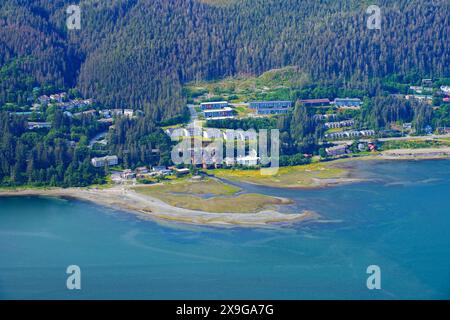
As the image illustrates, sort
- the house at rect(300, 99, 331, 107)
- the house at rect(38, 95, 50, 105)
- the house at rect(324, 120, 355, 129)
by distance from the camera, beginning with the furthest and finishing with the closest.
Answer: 1. the house at rect(300, 99, 331, 107)
2. the house at rect(38, 95, 50, 105)
3. the house at rect(324, 120, 355, 129)

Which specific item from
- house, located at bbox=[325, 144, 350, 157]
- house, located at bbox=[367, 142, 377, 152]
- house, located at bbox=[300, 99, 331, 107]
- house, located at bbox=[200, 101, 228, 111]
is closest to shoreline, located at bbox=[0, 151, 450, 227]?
house, located at bbox=[325, 144, 350, 157]

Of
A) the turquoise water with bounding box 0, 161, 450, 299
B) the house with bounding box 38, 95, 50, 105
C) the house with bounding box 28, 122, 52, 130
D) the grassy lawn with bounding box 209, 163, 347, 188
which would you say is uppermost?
the house with bounding box 38, 95, 50, 105

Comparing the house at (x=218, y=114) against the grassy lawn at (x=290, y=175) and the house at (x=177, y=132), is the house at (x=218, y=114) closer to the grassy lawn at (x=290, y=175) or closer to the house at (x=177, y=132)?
the house at (x=177, y=132)

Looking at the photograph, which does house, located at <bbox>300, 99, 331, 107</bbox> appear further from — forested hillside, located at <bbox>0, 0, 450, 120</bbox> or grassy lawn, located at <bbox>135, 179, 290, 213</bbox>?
grassy lawn, located at <bbox>135, 179, 290, 213</bbox>

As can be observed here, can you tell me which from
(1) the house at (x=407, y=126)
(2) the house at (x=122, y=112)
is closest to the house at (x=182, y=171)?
(2) the house at (x=122, y=112)

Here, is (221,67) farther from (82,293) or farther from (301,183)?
(82,293)

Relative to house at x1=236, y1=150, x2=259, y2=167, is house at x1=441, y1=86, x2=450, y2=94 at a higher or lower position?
higher

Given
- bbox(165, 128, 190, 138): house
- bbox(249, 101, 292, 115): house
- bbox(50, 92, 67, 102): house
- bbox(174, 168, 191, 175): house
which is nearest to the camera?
bbox(174, 168, 191, 175): house
